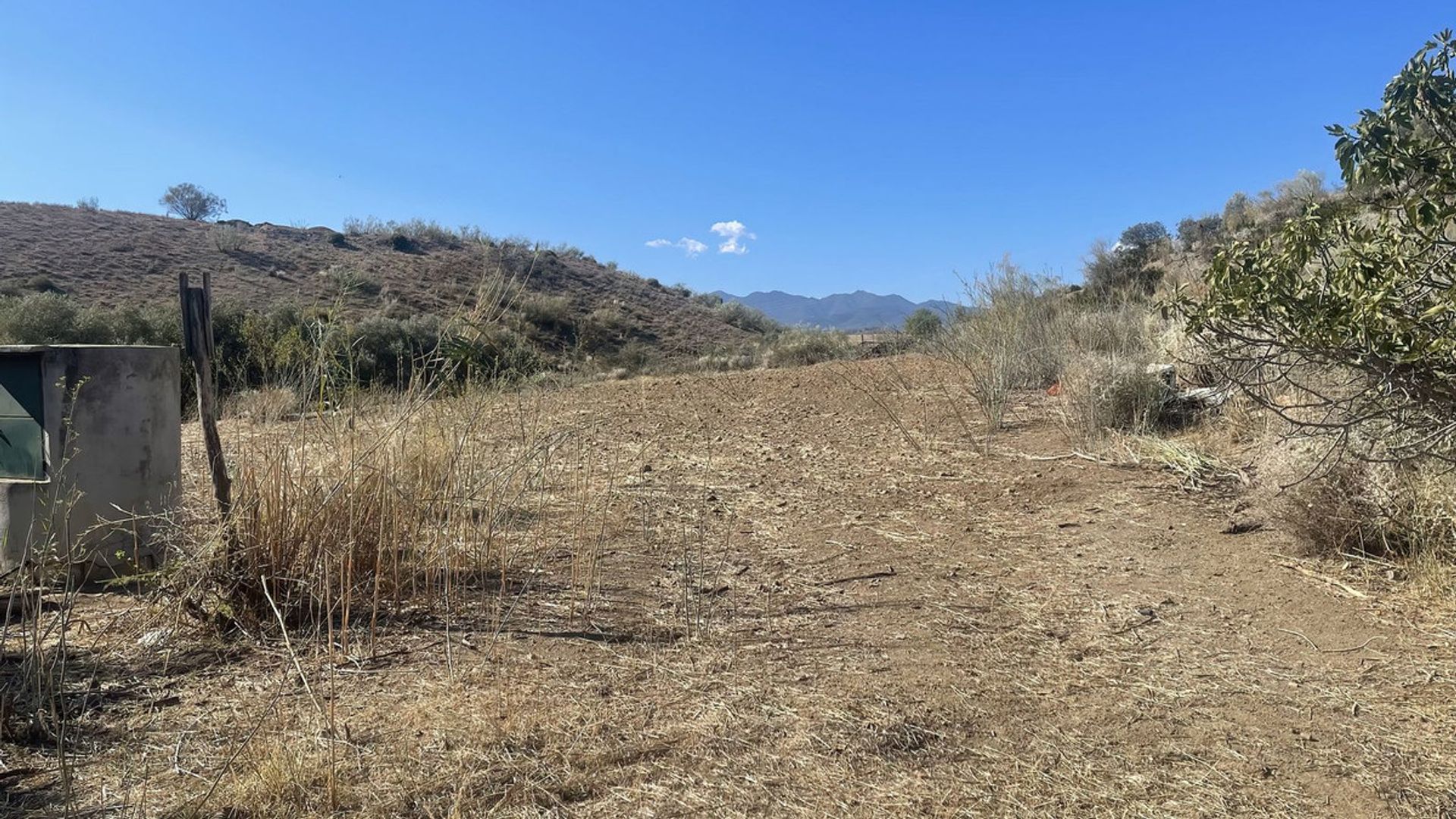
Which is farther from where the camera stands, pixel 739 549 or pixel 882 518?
pixel 882 518

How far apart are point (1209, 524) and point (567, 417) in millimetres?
6671

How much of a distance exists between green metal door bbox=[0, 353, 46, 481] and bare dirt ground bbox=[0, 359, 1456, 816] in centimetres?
83

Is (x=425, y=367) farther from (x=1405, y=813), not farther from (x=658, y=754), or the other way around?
(x=1405, y=813)

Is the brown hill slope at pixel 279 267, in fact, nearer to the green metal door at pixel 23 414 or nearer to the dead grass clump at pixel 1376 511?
the green metal door at pixel 23 414

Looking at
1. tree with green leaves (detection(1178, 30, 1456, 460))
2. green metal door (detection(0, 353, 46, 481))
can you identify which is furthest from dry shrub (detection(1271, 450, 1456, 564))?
green metal door (detection(0, 353, 46, 481))

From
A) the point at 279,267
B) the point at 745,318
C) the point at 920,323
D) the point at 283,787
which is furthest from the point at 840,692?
the point at 745,318

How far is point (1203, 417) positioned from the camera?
7699 mm

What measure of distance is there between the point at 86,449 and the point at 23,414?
0.35 m

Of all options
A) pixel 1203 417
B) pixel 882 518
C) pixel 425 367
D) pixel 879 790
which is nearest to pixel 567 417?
pixel 882 518

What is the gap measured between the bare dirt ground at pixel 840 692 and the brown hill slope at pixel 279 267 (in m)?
14.8

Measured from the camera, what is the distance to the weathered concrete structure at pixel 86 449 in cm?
420

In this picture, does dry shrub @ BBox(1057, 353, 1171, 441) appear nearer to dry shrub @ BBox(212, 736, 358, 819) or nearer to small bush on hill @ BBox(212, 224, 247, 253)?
dry shrub @ BBox(212, 736, 358, 819)

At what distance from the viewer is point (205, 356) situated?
383 cm

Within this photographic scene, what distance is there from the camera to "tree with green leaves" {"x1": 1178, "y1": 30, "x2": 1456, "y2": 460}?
2688 mm
